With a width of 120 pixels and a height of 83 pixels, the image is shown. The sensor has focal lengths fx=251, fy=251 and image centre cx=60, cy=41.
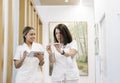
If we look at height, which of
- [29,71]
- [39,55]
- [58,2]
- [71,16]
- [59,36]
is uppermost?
[58,2]

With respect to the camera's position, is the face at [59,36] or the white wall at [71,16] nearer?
the face at [59,36]

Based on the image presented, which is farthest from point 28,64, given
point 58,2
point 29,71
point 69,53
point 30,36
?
point 58,2

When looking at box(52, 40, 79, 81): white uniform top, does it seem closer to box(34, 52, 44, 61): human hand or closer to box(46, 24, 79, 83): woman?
box(46, 24, 79, 83): woman

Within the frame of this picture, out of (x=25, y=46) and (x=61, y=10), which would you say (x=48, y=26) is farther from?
(x=25, y=46)

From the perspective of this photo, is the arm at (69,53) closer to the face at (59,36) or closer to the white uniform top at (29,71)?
the face at (59,36)

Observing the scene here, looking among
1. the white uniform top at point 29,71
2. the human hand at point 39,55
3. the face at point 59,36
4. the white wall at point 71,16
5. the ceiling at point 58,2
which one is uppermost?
the ceiling at point 58,2

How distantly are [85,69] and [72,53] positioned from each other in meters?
4.31

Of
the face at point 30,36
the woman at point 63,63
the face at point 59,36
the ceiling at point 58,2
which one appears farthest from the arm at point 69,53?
the ceiling at point 58,2

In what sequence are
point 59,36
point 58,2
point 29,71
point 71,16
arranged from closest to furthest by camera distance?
point 29,71, point 59,36, point 58,2, point 71,16

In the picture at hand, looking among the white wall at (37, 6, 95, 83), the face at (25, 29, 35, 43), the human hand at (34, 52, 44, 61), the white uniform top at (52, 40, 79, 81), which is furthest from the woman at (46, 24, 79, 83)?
the white wall at (37, 6, 95, 83)

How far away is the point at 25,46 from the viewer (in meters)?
3.01

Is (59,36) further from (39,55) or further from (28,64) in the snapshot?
(28,64)

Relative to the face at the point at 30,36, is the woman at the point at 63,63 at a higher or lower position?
lower

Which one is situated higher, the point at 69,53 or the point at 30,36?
the point at 30,36
